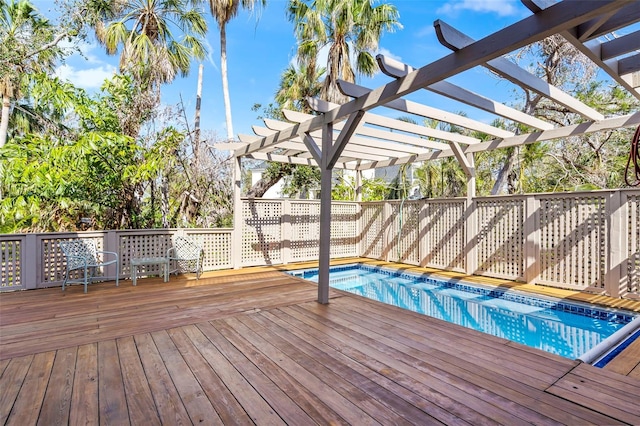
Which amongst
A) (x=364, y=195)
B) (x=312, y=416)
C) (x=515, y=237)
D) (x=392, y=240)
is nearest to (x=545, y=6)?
(x=312, y=416)

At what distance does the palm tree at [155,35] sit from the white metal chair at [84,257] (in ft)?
14.6

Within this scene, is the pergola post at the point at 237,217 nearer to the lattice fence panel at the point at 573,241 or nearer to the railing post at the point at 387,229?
the railing post at the point at 387,229

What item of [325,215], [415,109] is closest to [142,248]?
[325,215]

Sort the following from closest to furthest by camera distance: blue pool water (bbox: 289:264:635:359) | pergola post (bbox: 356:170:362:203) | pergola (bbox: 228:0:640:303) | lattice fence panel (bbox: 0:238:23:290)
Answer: pergola (bbox: 228:0:640:303), blue pool water (bbox: 289:264:635:359), lattice fence panel (bbox: 0:238:23:290), pergola post (bbox: 356:170:362:203)

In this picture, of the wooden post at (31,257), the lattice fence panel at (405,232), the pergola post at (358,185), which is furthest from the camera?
the pergola post at (358,185)

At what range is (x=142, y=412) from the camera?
182cm

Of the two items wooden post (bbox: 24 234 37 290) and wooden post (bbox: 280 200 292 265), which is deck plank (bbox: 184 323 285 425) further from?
wooden post (bbox: 280 200 292 265)

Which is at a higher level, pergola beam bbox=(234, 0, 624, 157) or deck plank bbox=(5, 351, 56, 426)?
pergola beam bbox=(234, 0, 624, 157)

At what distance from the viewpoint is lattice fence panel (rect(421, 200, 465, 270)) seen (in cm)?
643

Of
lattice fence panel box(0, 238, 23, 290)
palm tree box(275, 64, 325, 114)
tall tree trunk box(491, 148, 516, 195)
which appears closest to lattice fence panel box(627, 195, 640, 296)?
tall tree trunk box(491, 148, 516, 195)

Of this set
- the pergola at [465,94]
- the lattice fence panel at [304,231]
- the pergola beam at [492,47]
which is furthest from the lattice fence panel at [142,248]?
the pergola beam at [492,47]

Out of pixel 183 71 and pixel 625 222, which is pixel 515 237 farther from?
pixel 183 71

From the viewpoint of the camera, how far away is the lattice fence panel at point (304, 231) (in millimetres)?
7535

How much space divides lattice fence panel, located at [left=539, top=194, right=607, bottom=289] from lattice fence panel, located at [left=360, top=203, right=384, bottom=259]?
11.4 ft
